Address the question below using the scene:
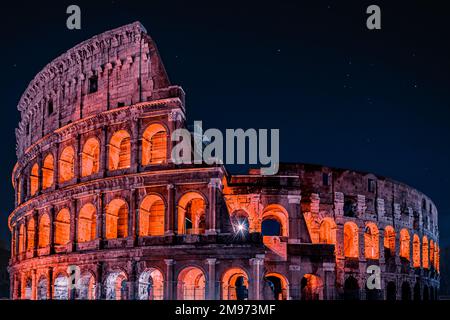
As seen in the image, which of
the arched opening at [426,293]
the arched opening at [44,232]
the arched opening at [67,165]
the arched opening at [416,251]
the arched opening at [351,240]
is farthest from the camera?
the arched opening at [426,293]

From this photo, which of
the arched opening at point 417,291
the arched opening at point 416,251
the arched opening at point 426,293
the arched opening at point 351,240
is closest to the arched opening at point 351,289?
the arched opening at point 351,240

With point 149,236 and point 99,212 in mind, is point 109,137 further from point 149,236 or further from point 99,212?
point 149,236

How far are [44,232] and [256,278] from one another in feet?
44.1

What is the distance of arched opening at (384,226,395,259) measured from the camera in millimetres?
36000

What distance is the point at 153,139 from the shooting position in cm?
2725

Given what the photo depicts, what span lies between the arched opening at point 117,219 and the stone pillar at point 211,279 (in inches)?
201

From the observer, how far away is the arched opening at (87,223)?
27.5 m

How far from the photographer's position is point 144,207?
25.8 meters

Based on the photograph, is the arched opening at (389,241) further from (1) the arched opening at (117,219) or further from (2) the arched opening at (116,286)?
(2) the arched opening at (116,286)

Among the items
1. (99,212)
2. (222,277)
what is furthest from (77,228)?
(222,277)

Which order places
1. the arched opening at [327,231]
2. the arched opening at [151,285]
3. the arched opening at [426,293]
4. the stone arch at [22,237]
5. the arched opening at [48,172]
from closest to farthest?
1. the arched opening at [151,285]
2. the arched opening at [48,172]
3. the stone arch at [22,237]
4. the arched opening at [327,231]
5. the arched opening at [426,293]
